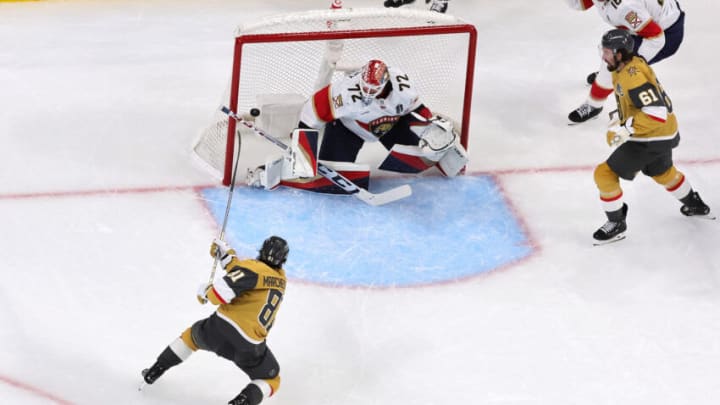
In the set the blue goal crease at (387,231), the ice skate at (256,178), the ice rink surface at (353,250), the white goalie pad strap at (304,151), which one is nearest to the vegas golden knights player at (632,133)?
the ice rink surface at (353,250)

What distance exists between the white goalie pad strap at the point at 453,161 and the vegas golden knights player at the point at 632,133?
2.17 feet

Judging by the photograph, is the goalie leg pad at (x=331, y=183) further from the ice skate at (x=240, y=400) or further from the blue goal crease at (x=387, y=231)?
the ice skate at (x=240, y=400)

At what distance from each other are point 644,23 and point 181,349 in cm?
260

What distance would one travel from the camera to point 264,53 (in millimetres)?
5207

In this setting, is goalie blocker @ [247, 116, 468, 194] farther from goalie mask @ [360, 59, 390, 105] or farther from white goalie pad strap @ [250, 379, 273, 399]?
white goalie pad strap @ [250, 379, 273, 399]

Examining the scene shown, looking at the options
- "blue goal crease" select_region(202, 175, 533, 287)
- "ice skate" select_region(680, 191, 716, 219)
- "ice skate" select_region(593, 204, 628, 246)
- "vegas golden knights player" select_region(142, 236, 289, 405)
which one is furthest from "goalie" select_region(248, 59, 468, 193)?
"vegas golden knights player" select_region(142, 236, 289, 405)

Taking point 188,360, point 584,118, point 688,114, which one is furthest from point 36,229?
point 688,114

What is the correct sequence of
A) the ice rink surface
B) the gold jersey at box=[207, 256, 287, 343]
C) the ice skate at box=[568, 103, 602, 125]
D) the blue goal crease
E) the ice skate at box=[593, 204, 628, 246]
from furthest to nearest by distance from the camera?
the ice skate at box=[568, 103, 602, 125]
the ice skate at box=[593, 204, 628, 246]
the blue goal crease
the ice rink surface
the gold jersey at box=[207, 256, 287, 343]

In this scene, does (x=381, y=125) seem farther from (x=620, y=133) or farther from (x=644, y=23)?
(x=644, y=23)

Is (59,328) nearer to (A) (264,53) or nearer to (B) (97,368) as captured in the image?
(B) (97,368)

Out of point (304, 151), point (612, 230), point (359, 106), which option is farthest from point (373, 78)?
point (612, 230)

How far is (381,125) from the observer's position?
5.26m

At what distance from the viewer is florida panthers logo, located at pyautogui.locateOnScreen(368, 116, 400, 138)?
5234 mm

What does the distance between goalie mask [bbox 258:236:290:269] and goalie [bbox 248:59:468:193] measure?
3.85 feet
